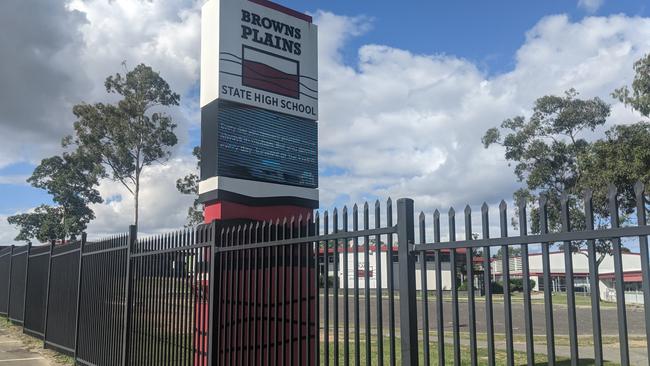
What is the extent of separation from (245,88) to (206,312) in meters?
3.15

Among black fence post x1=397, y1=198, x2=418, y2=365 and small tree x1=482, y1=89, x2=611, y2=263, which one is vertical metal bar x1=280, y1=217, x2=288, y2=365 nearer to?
black fence post x1=397, y1=198, x2=418, y2=365

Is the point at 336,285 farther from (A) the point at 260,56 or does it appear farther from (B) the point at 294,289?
(A) the point at 260,56

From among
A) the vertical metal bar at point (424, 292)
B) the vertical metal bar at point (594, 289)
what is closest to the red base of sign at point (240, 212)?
the vertical metal bar at point (424, 292)

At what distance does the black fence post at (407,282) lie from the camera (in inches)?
147

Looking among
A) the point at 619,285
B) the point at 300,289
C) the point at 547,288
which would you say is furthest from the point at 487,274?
the point at 300,289

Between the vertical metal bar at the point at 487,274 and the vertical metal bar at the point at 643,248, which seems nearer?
the vertical metal bar at the point at 643,248

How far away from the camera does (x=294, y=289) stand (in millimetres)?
5121

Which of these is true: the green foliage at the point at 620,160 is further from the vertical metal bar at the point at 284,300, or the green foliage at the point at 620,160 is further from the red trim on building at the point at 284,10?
the vertical metal bar at the point at 284,300

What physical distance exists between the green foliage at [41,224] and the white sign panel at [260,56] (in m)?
43.7

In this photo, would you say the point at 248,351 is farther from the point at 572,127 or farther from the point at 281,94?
the point at 572,127

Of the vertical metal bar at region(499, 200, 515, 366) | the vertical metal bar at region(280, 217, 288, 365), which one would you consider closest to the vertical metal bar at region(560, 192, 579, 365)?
the vertical metal bar at region(499, 200, 515, 366)

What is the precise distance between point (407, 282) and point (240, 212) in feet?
13.0

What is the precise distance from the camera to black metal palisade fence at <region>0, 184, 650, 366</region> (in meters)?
2.98

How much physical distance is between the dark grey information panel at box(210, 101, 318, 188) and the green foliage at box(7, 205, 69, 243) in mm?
43807
